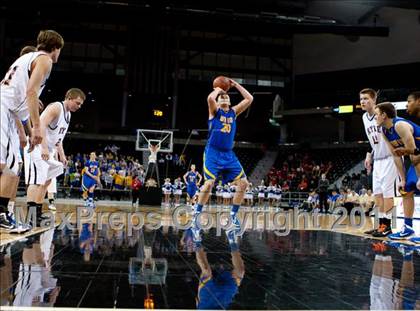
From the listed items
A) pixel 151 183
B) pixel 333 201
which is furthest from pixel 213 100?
pixel 333 201

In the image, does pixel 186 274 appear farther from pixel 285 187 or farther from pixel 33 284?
pixel 285 187

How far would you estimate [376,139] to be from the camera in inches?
210

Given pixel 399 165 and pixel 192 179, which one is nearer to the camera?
pixel 399 165

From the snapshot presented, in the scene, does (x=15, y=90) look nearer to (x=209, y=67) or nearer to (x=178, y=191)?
(x=178, y=191)

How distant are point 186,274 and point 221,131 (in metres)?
2.84

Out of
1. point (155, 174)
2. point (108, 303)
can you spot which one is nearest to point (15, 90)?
point (108, 303)

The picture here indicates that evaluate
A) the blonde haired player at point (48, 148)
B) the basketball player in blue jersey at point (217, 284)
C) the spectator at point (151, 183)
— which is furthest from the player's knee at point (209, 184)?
the spectator at point (151, 183)

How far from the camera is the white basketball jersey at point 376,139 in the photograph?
5.20 metres

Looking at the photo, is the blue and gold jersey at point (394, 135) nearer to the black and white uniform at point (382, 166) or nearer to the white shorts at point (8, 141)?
the black and white uniform at point (382, 166)

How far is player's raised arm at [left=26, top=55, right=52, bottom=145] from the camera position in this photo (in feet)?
9.46

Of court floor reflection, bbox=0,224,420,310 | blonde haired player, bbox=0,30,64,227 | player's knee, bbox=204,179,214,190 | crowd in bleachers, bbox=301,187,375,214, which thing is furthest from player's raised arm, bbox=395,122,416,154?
crowd in bleachers, bbox=301,187,375,214

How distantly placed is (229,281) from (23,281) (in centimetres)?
104

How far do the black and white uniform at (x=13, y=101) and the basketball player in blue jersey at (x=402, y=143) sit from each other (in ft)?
12.1

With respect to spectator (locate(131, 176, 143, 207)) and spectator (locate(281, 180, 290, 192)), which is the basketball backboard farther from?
spectator (locate(281, 180, 290, 192))
